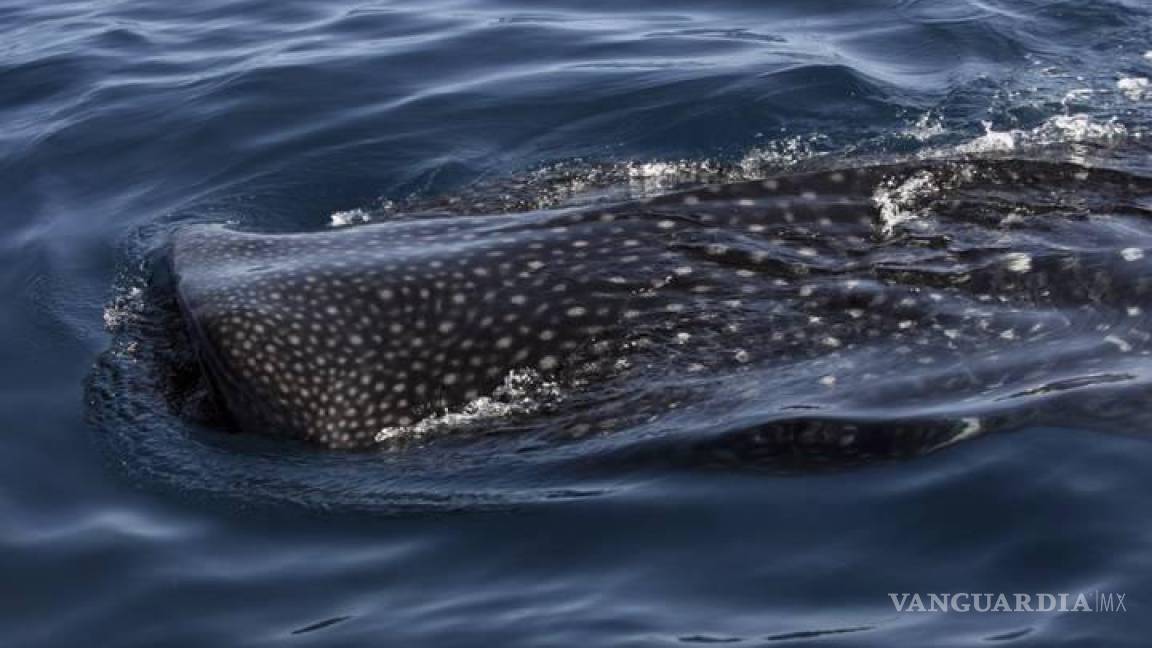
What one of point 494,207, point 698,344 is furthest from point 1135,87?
point 698,344

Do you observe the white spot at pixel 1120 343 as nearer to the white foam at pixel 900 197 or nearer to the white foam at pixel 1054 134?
the white foam at pixel 900 197

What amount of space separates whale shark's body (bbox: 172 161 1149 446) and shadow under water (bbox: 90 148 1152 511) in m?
0.01

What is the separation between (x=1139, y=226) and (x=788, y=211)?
1645mm

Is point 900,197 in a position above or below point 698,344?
above

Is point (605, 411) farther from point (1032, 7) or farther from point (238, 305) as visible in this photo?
point (1032, 7)

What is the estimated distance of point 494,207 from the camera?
8.66 m

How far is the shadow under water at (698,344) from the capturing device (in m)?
6.72

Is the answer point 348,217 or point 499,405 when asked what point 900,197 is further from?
point 348,217

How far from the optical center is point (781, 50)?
1207 centimetres

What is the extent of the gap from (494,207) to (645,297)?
1746mm

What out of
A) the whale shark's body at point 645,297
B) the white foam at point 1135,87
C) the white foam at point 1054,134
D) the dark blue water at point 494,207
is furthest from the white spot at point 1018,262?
the white foam at point 1135,87

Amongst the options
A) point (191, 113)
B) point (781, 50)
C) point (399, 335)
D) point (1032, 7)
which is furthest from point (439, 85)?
point (399, 335)

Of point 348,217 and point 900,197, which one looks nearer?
point 900,197

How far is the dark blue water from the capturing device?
582 centimetres
